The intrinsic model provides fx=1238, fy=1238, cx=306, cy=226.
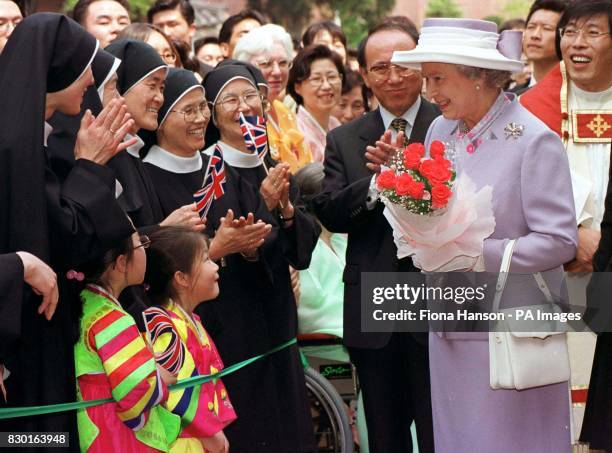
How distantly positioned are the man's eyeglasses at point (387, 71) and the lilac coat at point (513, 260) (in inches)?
59.2

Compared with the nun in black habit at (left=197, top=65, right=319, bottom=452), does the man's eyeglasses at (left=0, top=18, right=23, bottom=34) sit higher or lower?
→ higher

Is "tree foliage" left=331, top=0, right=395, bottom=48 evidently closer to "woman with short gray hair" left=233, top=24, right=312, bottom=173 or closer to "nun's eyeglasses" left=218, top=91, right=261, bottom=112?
"woman with short gray hair" left=233, top=24, right=312, bottom=173

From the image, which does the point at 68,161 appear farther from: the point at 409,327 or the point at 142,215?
the point at 409,327

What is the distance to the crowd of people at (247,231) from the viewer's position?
467 centimetres

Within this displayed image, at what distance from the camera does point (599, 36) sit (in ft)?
23.1

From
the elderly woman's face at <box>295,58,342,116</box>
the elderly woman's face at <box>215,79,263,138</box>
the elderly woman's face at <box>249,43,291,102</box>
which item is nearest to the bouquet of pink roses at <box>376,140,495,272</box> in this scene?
the elderly woman's face at <box>215,79,263,138</box>

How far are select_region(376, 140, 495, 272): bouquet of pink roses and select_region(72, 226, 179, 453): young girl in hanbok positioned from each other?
1126mm

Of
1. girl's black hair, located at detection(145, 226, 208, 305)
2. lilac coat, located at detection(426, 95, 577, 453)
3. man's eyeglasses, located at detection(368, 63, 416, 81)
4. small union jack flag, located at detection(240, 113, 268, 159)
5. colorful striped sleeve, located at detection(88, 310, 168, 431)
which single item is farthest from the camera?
man's eyeglasses, located at detection(368, 63, 416, 81)

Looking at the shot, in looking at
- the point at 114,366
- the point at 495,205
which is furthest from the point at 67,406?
the point at 495,205

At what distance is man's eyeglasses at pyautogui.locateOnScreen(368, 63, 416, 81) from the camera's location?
6.99 metres

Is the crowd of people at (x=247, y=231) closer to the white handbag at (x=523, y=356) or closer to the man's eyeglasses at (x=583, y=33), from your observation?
the man's eyeglasses at (x=583, y=33)

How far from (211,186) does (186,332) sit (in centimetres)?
107

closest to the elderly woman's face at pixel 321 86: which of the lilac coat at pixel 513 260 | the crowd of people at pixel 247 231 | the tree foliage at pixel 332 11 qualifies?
the crowd of people at pixel 247 231

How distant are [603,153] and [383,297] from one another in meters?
1.55
